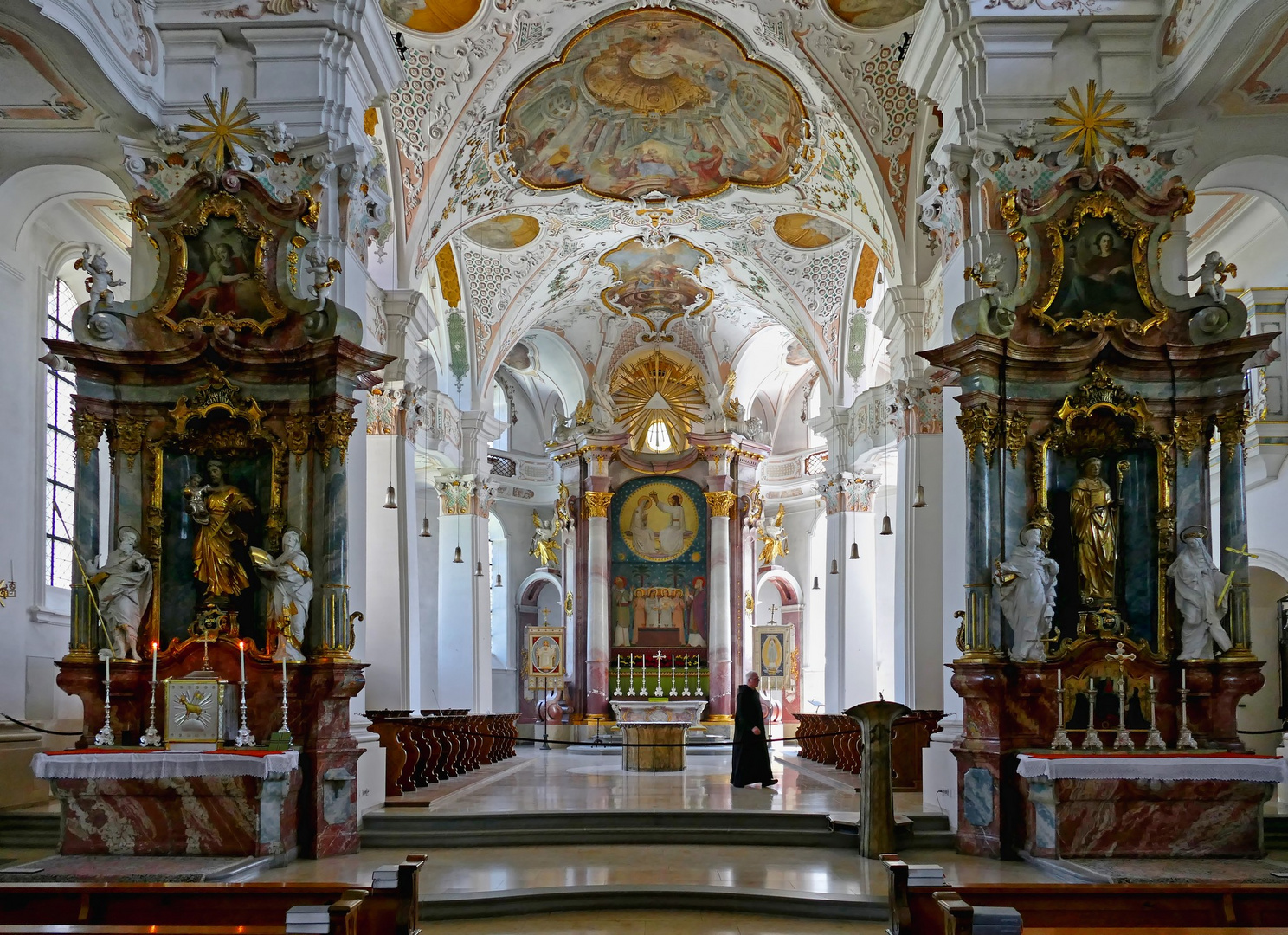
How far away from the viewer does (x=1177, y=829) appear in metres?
9.53

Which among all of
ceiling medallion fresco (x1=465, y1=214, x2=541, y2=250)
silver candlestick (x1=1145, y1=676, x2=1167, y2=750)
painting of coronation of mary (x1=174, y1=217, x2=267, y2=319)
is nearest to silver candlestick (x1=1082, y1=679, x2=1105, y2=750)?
silver candlestick (x1=1145, y1=676, x2=1167, y2=750)

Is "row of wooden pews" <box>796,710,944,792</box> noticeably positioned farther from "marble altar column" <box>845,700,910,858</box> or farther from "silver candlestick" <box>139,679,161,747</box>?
"silver candlestick" <box>139,679,161,747</box>

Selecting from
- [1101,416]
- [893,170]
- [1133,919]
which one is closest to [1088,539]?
[1101,416]

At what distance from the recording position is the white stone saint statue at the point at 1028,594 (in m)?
10.2

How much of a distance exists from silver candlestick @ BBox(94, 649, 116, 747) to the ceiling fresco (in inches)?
568

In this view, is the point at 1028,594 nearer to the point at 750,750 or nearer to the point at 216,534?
the point at 750,750

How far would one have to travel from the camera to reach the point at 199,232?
35.9 ft

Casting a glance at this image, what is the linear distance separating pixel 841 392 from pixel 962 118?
1164cm

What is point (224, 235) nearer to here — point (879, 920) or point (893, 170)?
point (879, 920)

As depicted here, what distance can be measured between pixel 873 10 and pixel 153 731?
10.7m

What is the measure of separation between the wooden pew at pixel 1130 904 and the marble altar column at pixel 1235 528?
5226 millimetres

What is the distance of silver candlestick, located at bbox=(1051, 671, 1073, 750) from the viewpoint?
10.0 meters

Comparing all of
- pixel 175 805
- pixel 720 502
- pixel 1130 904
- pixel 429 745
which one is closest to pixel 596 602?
pixel 720 502

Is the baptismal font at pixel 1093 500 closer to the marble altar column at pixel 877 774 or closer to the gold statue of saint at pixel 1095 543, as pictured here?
the gold statue of saint at pixel 1095 543
